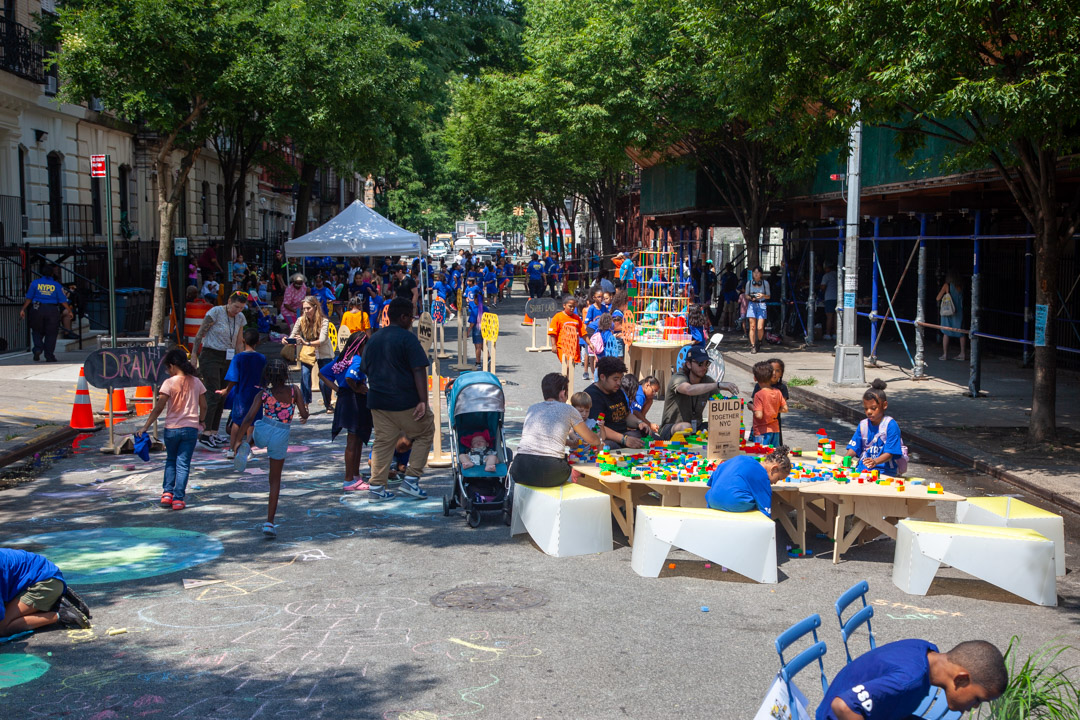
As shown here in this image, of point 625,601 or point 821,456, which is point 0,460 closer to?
point 625,601

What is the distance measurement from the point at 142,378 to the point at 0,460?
5.75 ft

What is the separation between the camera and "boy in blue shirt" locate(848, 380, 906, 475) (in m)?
8.51

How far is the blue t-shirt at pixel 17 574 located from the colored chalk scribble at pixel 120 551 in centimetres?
103

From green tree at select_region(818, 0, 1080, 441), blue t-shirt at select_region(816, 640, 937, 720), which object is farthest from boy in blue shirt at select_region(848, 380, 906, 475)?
blue t-shirt at select_region(816, 640, 937, 720)

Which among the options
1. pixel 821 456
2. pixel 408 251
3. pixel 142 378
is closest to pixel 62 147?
pixel 408 251

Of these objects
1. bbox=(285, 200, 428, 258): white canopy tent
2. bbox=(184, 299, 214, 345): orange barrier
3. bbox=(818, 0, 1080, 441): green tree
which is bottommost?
bbox=(184, 299, 214, 345): orange barrier

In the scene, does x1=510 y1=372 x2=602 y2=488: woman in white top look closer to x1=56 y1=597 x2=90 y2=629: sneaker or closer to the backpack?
the backpack

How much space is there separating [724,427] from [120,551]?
4.91 meters

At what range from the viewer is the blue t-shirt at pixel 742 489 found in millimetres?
7547

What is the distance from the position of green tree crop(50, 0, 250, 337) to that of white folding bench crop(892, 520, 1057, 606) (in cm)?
1433

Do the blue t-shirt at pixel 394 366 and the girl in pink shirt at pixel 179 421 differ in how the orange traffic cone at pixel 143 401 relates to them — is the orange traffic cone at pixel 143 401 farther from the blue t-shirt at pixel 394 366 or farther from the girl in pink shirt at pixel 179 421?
the blue t-shirt at pixel 394 366

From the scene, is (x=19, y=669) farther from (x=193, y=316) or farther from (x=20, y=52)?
(x=20, y=52)

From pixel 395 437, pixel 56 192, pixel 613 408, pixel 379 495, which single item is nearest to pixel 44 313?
pixel 56 192

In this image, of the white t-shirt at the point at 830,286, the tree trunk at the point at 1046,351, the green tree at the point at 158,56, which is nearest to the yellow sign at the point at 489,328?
the green tree at the point at 158,56
